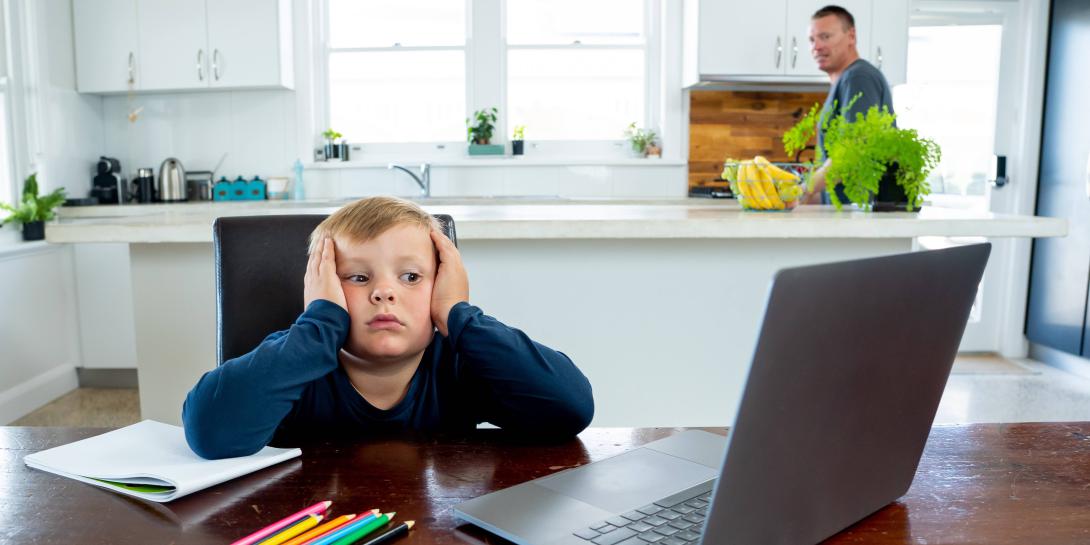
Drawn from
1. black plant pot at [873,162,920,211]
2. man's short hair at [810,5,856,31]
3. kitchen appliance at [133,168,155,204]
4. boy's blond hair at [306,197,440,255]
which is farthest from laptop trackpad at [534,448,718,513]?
kitchen appliance at [133,168,155,204]

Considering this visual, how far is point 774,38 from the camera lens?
4.31 metres

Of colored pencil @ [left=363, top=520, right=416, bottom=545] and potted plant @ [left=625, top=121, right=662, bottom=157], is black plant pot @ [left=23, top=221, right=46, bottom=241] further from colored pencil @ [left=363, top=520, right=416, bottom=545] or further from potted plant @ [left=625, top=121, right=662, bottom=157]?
colored pencil @ [left=363, top=520, right=416, bottom=545]

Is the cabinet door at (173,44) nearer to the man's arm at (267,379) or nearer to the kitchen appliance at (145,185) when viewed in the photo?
the kitchen appliance at (145,185)

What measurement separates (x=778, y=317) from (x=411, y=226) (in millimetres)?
747

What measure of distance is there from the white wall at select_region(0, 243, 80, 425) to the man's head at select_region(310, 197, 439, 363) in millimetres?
3075

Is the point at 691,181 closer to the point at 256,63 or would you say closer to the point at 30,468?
the point at 256,63

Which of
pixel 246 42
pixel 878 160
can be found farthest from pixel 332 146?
pixel 878 160

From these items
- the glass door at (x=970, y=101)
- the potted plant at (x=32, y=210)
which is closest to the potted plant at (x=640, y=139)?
the glass door at (x=970, y=101)

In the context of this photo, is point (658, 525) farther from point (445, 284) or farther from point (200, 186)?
point (200, 186)

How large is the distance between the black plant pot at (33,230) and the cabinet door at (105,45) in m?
0.91

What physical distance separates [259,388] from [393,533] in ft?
1.19

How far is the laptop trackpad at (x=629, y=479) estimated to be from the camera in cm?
78

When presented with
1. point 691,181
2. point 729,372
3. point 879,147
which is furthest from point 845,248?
point 691,181

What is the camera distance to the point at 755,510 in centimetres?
57
